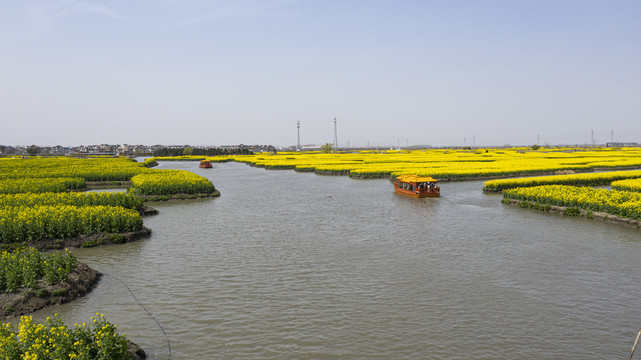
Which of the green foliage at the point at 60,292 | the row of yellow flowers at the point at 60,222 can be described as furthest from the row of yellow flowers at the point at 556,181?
the green foliage at the point at 60,292

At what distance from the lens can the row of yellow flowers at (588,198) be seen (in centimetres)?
2967

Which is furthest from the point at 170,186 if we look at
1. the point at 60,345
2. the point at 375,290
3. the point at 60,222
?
the point at 60,345

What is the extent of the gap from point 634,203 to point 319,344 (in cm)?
2876

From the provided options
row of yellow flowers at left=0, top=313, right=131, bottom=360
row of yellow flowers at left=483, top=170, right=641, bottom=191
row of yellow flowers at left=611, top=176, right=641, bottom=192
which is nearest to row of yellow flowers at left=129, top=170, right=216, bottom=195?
row of yellow flowers at left=483, top=170, right=641, bottom=191

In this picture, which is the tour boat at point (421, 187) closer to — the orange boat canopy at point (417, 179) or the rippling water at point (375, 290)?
the orange boat canopy at point (417, 179)

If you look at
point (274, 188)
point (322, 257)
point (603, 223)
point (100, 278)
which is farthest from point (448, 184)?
point (100, 278)

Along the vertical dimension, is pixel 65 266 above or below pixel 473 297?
above

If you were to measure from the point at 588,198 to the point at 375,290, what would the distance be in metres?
26.3

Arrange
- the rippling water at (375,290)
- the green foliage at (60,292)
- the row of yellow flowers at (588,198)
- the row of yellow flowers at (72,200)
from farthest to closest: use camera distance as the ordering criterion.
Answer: the row of yellow flowers at (72,200)
the row of yellow flowers at (588,198)
the green foliage at (60,292)
the rippling water at (375,290)

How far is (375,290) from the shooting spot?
16.1 metres

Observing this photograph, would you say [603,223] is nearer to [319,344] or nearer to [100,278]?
[319,344]

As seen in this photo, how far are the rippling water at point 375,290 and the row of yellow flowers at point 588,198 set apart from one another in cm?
217

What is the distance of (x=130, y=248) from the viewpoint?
23.1 metres

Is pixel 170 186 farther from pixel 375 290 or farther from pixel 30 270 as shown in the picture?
pixel 375 290
